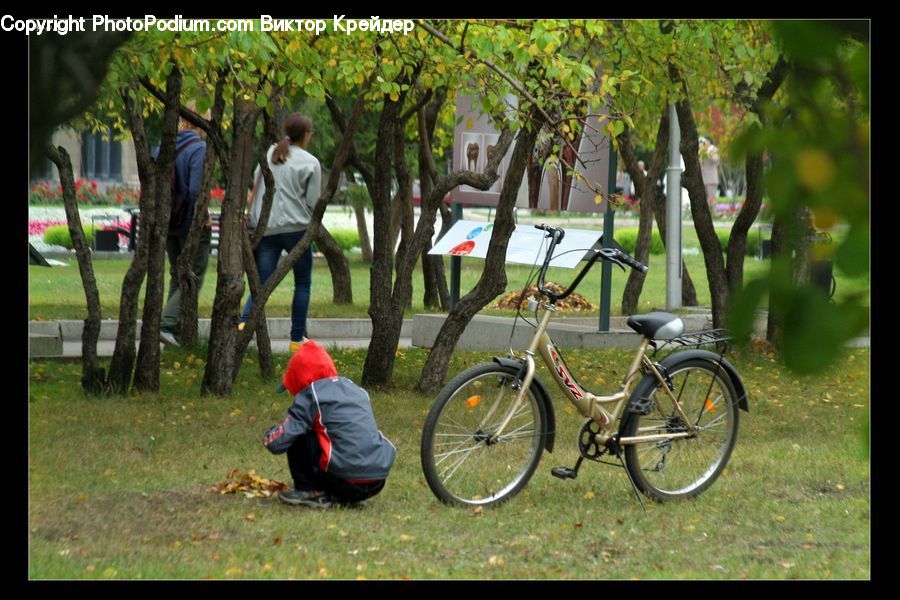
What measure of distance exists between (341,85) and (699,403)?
4.35m

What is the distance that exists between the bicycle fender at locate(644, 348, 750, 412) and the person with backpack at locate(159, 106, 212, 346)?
15.2ft

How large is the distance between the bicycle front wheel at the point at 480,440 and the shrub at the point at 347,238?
2406cm

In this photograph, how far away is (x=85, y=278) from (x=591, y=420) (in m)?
3.69

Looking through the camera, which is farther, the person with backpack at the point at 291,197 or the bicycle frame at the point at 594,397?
the person with backpack at the point at 291,197

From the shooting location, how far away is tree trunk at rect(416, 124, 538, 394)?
8555mm

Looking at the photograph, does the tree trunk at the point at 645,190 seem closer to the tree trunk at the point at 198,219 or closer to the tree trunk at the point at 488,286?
the tree trunk at the point at 488,286

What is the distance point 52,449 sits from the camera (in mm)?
6613

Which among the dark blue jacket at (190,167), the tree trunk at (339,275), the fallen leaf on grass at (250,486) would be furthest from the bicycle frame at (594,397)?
the tree trunk at (339,275)

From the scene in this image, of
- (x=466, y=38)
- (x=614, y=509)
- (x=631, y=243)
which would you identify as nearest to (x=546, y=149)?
(x=466, y=38)

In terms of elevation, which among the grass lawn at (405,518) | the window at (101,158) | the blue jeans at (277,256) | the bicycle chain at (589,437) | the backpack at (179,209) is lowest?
the grass lawn at (405,518)

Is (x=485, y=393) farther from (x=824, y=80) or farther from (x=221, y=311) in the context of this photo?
(x=824, y=80)

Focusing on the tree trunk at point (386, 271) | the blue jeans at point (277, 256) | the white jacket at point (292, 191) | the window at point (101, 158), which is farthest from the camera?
the window at point (101, 158)

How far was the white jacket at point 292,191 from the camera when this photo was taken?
9383 mm

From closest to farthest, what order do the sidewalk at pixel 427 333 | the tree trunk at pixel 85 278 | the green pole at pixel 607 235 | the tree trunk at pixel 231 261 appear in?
the tree trunk at pixel 85 278 < the tree trunk at pixel 231 261 < the green pole at pixel 607 235 < the sidewalk at pixel 427 333
